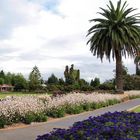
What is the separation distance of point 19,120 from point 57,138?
378 inches

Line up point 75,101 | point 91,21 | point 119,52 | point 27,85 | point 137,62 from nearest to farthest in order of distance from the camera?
point 75,101, point 119,52, point 91,21, point 27,85, point 137,62

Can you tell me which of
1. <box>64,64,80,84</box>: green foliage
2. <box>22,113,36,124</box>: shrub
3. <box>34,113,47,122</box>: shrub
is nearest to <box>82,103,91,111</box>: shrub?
<box>34,113,47,122</box>: shrub

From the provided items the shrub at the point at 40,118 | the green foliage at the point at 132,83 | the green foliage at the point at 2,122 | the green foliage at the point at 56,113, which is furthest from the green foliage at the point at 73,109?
the green foliage at the point at 132,83

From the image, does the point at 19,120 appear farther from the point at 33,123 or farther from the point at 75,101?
the point at 75,101

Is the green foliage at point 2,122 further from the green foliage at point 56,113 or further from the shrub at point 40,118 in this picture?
the green foliage at point 56,113

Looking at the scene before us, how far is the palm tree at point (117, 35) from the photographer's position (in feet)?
157

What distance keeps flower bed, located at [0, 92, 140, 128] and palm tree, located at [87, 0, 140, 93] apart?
57.8 feet

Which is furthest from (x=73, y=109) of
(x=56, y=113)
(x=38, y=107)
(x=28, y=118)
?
(x=28, y=118)

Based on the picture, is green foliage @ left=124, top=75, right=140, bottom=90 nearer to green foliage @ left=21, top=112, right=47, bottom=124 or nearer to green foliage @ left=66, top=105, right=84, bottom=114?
green foliage @ left=66, top=105, right=84, bottom=114

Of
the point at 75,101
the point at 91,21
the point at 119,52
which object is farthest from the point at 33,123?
the point at 91,21

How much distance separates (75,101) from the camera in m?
27.1

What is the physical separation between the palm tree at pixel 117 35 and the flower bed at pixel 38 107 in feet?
57.8

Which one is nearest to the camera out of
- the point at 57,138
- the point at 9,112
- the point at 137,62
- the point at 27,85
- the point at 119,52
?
the point at 57,138

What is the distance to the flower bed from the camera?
1753cm
